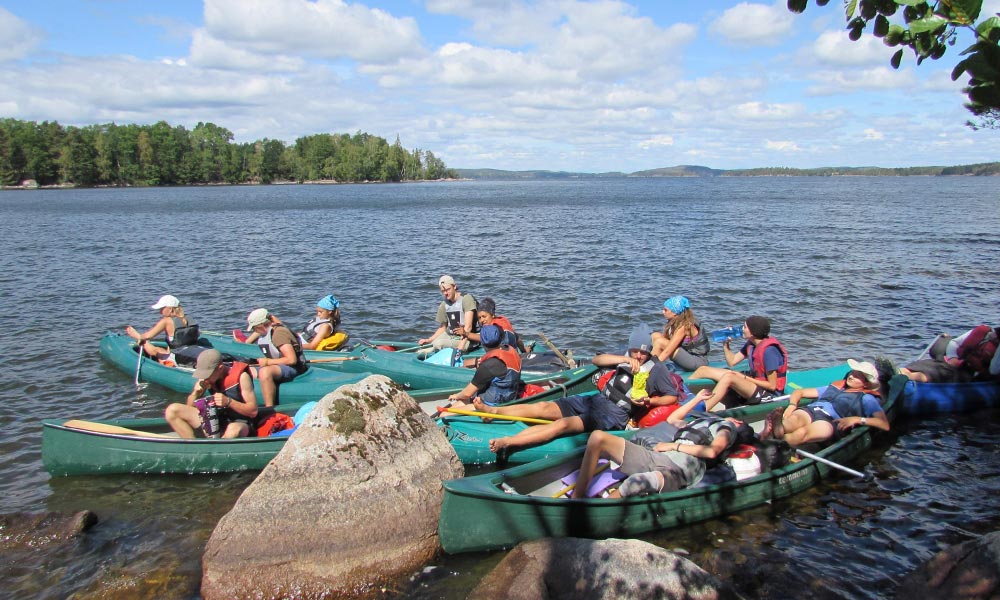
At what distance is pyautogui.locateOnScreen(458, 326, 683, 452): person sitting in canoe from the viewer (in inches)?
336

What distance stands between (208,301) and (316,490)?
16.4 metres

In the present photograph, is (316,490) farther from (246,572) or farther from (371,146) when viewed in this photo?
(371,146)

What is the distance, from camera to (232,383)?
8898 mm

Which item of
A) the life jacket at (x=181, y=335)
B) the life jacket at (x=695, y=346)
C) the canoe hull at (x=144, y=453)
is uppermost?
the life jacket at (x=695, y=346)

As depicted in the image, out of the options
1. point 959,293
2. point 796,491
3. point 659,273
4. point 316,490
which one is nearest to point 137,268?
point 659,273

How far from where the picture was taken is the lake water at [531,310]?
699 cm

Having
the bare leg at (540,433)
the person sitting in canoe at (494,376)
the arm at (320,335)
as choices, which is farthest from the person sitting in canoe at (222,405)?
the arm at (320,335)

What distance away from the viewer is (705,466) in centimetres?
747

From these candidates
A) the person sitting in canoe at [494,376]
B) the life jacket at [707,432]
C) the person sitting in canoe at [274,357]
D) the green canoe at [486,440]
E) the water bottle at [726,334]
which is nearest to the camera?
the life jacket at [707,432]

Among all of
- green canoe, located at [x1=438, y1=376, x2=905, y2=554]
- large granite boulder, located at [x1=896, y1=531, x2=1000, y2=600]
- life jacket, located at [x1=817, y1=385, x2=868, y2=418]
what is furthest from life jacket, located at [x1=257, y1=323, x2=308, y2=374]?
large granite boulder, located at [x1=896, y1=531, x2=1000, y2=600]

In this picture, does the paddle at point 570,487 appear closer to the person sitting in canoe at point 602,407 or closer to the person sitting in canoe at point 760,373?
the person sitting in canoe at point 602,407

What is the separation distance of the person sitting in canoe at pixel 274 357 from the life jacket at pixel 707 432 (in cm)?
610

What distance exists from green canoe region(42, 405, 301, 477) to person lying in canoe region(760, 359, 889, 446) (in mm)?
6527

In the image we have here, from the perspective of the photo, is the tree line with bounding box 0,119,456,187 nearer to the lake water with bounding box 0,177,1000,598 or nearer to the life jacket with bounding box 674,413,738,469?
the lake water with bounding box 0,177,1000,598
